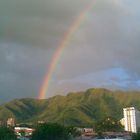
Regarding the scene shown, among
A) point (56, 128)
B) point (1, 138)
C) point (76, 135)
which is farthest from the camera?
point (76, 135)

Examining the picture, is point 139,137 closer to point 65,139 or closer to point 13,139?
point 65,139

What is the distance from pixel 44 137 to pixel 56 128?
6.11 metres

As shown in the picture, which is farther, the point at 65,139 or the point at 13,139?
the point at 65,139

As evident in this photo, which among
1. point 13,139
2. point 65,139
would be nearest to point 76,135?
point 65,139

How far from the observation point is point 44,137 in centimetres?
12888

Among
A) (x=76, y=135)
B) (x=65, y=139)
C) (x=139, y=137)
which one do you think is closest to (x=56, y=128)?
(x=65, y=139)

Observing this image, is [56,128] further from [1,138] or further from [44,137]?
[1,138]

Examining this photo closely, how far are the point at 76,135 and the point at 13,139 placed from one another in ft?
262

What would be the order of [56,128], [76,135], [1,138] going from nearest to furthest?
[1,138]
[56,128]
[76,135]

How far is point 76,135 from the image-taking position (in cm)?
19900

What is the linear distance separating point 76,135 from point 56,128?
67635 millimetres

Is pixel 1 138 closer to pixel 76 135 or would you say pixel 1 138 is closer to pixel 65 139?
pixel 65 139

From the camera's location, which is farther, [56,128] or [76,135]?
[76,135]

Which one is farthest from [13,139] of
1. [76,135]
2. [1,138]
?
[76,135]
